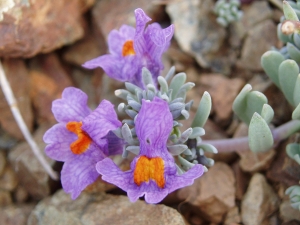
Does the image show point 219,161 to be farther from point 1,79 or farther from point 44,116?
point 1,79

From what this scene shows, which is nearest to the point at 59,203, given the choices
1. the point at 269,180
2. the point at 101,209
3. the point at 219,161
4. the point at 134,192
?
the point at 101,209

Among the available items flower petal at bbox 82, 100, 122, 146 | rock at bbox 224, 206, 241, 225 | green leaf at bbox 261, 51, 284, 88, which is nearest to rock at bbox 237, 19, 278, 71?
green leaf at bbox 261, 51, 284, 88

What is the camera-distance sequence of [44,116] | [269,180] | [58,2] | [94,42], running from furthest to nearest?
[94,42], [44,116], [58,2], [269,180]

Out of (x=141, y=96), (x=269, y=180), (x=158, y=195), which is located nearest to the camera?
(x=158, y=195)

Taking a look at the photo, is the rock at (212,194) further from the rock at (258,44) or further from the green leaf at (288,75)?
the rock at (258,44)

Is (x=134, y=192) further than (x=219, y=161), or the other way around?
(x=219, y=161)

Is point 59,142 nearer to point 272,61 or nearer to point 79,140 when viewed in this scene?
point 79,140
